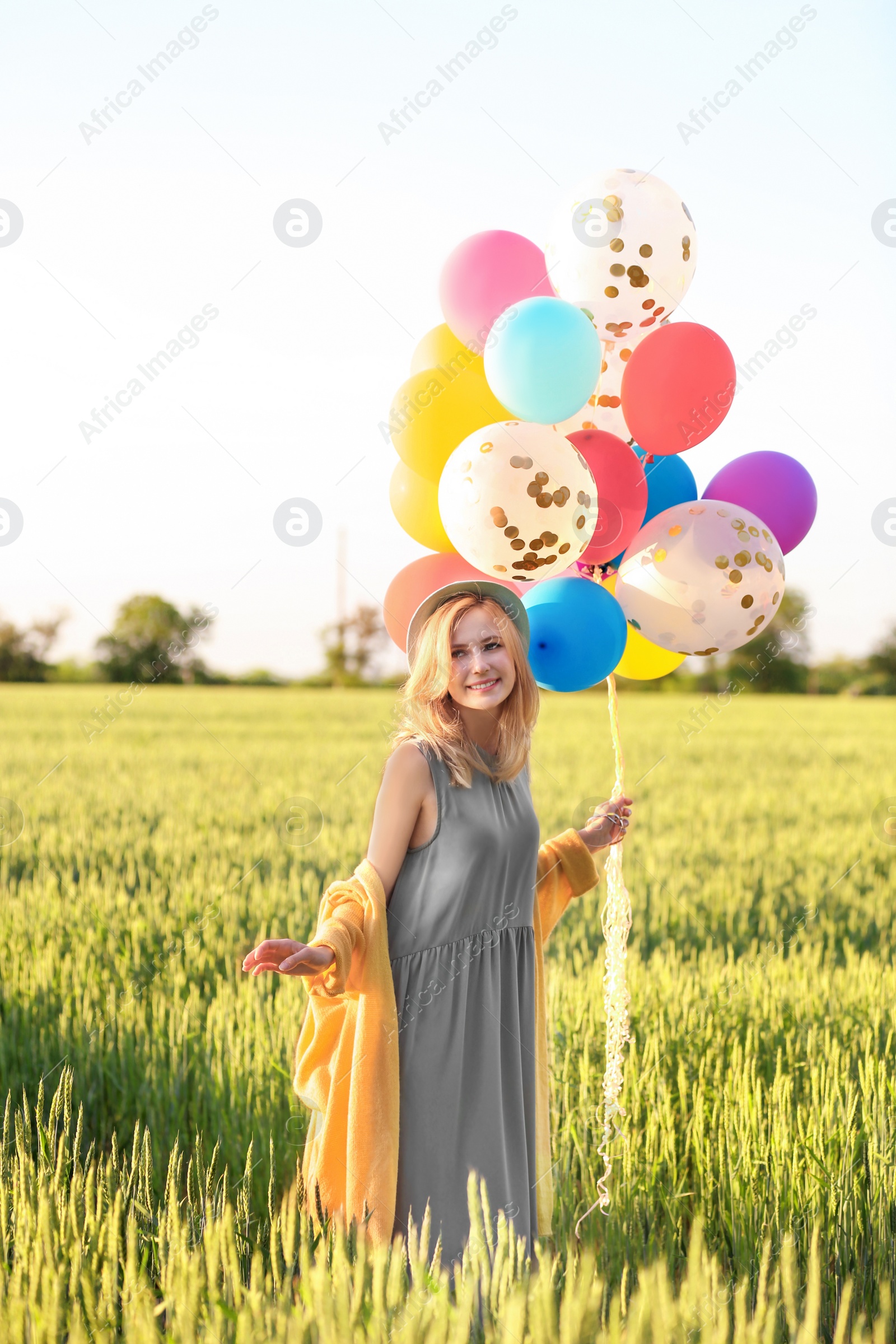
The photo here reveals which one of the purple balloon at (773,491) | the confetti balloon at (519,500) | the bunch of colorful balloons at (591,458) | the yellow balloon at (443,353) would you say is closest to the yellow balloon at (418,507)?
the bunch of colorful balloons at (591,458)

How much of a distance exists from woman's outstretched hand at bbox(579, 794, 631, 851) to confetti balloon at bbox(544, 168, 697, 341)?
107 cm

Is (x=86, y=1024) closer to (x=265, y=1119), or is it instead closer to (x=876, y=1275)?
(x=265, y=1119)

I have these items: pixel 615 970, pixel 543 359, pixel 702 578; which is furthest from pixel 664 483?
pixel 615 970

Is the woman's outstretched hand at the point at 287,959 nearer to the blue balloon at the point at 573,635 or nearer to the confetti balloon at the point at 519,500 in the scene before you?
the blue balloon at the point at 573,635

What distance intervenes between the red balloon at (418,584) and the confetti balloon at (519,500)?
0.20m

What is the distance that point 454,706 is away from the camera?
82.9 inches

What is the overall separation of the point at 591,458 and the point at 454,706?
785 millimetres

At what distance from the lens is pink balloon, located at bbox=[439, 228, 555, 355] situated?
7.97ft

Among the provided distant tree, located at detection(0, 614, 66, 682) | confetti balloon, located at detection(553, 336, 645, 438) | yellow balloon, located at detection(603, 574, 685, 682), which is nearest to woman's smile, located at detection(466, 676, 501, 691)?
yellow balloon, located at detection(603, 574, 685, 682)

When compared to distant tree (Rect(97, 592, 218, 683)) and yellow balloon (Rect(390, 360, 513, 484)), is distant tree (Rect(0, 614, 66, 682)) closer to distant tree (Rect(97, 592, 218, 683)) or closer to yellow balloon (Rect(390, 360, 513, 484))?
distant tree (Rect(97, 592, 218, 683))

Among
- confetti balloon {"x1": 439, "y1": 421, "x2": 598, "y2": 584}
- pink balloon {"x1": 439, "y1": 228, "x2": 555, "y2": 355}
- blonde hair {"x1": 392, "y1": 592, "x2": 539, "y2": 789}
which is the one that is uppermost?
pink balloon {"x1": 439, "y1": 228, "x2": 555, "y2": 355}

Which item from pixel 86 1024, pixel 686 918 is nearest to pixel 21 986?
pixel 86 1024

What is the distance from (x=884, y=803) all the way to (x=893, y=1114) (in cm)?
752

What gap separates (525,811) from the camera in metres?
2.13
